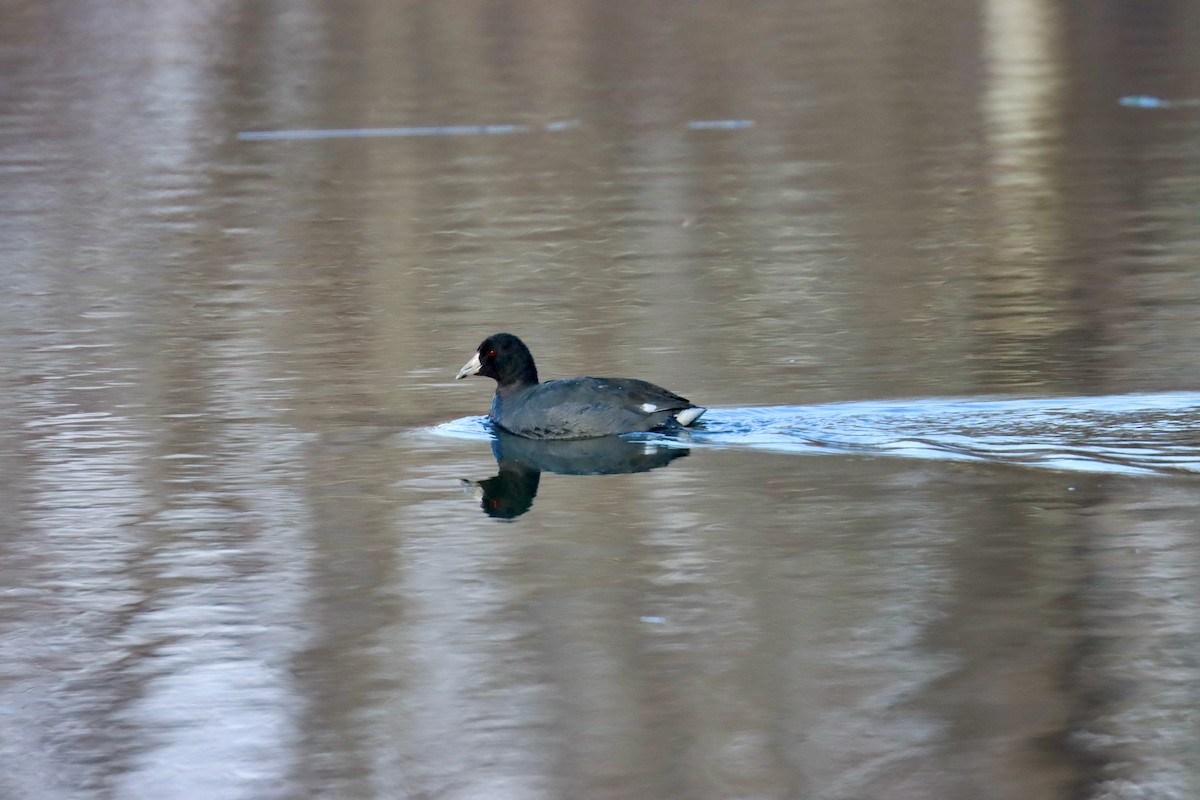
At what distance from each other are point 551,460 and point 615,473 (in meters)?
0.56

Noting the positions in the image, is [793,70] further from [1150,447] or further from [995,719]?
[995,719]

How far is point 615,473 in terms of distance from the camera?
10211 millimetres

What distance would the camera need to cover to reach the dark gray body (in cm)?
1061

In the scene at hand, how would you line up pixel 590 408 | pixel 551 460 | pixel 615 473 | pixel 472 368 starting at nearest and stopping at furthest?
pixel 615 473 → pixel 551 460 → pixel 590 408 → pixel 472 368

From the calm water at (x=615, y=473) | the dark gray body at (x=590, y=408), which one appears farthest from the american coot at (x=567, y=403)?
the calm water at (x=615, y=473)

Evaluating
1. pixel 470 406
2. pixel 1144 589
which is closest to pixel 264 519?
pixel 470 406

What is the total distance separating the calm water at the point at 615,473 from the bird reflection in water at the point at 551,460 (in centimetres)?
4

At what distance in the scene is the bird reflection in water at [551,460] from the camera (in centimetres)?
984

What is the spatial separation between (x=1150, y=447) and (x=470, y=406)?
4.02 meters

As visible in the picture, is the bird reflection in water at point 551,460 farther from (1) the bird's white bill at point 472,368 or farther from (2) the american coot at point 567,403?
(1) the bird's white bill at point 472,368

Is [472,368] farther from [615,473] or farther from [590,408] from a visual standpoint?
[615,473]

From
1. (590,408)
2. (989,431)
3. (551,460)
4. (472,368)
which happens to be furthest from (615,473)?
(989,431)

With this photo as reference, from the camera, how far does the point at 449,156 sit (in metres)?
23.1

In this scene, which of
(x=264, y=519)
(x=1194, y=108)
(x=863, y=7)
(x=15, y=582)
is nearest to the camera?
(x=15, y=582)
